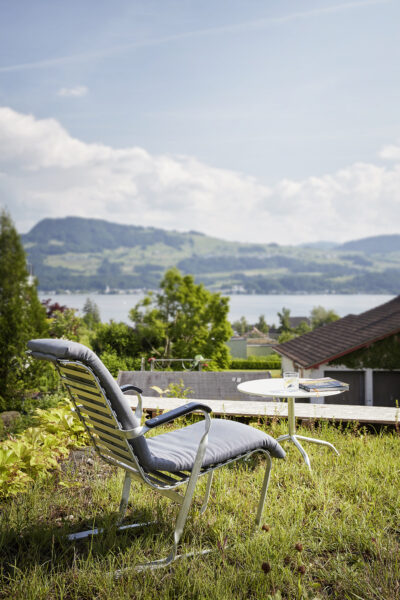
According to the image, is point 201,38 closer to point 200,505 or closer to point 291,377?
point 291,377

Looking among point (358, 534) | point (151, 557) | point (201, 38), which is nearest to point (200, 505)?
point (151, 557)

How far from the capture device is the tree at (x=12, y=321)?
30.4ft

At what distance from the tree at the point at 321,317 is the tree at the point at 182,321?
49624 mm

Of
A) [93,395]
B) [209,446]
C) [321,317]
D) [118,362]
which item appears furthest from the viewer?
[321,317]

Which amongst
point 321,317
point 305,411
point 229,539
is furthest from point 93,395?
point 321,317

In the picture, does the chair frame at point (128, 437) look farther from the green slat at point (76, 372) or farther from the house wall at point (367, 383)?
the house wall at point (367, 383)

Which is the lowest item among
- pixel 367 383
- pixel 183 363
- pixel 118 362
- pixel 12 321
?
pixel 367 383

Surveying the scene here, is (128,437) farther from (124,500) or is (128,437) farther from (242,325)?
(242,325)

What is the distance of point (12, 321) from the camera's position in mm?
9320

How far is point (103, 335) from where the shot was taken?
24047 millimetres

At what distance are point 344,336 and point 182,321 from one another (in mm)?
8802

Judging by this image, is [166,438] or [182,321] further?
[182,321]

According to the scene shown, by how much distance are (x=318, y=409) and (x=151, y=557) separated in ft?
13.3

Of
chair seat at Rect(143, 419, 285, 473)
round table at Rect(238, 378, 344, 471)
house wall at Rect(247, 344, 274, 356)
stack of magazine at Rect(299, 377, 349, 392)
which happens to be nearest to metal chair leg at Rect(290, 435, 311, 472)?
round table at Rect(238, 378, 344, 471)
